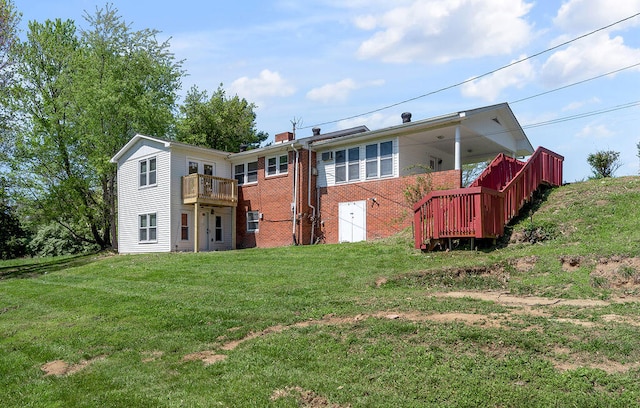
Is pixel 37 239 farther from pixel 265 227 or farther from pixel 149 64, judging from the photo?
pixel 265 227

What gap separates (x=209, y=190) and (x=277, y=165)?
3.28 m

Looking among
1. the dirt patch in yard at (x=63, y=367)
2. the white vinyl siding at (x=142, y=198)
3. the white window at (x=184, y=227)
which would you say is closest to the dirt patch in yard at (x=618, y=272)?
the dirt patch in yard at (x=63, y=367)

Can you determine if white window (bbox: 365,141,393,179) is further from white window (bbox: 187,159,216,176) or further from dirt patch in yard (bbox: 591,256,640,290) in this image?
dirt patch in yard (bbox: 591,256,640,290)

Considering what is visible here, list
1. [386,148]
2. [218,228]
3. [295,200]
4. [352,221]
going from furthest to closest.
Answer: [218,228] < [295,200] < [352,221] < [386,148]

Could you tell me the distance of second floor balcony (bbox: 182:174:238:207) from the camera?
21.3 metres

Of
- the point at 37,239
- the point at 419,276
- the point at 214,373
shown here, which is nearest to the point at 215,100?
the point at 37,239

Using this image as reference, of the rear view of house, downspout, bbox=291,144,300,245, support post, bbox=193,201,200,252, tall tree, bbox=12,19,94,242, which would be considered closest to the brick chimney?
the rear view of house

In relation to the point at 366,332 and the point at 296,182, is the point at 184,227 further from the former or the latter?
the point at 366,332

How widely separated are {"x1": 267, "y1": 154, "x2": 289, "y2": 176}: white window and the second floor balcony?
1.92m

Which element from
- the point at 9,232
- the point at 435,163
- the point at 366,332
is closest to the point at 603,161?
the point at 435,163

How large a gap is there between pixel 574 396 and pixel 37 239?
1546 inches

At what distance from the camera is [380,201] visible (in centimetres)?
1831

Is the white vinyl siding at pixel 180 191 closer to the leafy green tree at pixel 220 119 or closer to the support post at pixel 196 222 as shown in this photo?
the support post at pixel 196 222

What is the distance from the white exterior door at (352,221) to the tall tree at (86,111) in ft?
46.7
